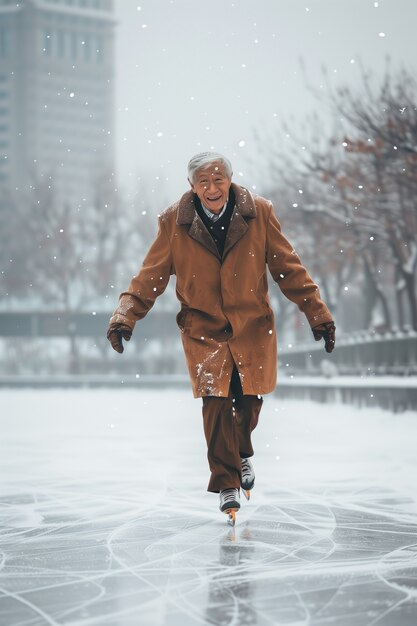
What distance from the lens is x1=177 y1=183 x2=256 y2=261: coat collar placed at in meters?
6.15

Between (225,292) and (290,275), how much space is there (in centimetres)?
36

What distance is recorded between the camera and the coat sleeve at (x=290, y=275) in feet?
20.4

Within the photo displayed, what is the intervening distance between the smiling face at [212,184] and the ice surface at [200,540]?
63.3 inches

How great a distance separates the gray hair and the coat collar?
146 millimetres

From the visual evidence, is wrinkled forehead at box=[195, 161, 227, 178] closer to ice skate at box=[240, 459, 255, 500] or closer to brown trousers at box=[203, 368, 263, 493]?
brown trousers at box=[203, 368, 263, 493]

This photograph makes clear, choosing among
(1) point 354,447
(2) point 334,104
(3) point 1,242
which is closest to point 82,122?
(3) point 1,242

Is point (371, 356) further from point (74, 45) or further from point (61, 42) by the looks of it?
point (74, 45)

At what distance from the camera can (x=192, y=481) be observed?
8.61 metres

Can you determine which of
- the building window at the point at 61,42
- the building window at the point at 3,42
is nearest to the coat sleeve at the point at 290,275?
the building window at the point at 3,42

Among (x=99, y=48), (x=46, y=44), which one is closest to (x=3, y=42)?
(x=46, y=44)

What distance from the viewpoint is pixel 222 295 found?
616 centimetres

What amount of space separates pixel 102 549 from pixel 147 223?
5972 centimetres

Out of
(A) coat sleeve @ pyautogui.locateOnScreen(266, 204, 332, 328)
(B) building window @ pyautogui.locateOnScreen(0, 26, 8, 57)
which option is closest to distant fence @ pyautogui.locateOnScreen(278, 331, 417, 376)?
(A) coat sleeve @ pyautogui.locateOnScreen(266, 204, 332, 328)

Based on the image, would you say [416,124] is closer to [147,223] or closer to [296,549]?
[296,549]
